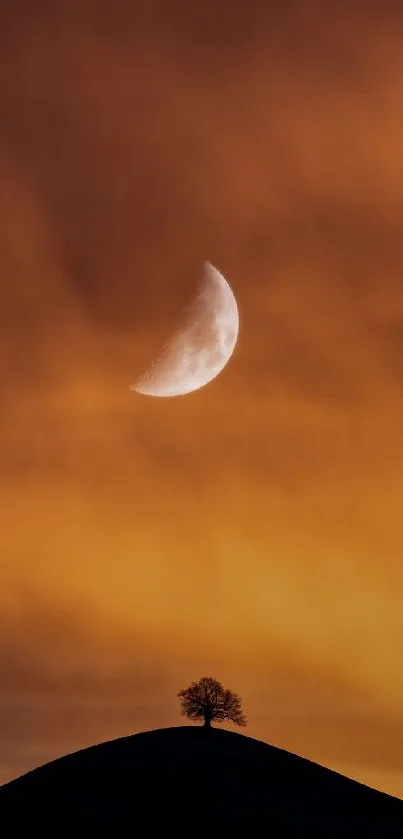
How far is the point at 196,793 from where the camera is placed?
78.4 metres

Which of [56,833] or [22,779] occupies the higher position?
[22,779]

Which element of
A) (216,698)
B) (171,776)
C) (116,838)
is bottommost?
(116,838)

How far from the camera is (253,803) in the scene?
77.8 meters

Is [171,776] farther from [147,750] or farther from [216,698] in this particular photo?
[216,698]

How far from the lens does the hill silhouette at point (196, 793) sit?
244 ft

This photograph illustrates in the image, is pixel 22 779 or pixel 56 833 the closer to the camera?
pixel 56 833

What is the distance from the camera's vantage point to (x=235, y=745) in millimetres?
90438

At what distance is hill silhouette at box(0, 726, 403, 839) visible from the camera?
7431 centimetres

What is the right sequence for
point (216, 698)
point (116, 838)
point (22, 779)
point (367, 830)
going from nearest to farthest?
point (116, 838) < point (367, 830) < point (22, 779) < point (216, 698)

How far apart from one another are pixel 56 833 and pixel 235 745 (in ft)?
70.5

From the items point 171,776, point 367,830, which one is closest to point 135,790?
point 171,776

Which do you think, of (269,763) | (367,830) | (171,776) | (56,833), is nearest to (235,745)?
(269,763)

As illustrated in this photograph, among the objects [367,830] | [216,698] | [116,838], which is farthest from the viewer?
[216,698]

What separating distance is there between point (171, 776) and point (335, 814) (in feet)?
38.8
